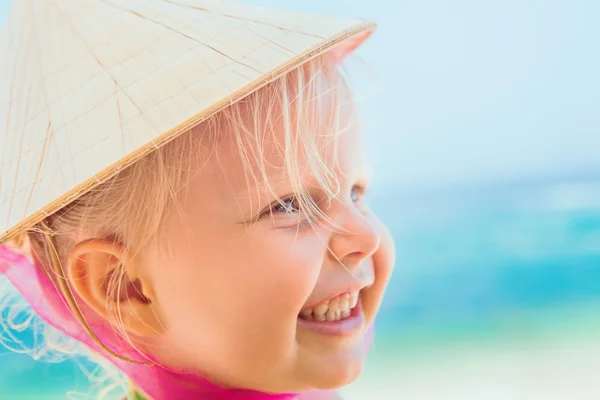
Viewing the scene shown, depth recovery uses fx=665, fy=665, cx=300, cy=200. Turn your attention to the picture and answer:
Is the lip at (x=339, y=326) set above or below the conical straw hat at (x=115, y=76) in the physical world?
below

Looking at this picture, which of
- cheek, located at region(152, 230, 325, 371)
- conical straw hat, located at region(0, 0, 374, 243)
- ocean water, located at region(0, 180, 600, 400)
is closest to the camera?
conical straw hat, located at region(0, 0, 374, 243)

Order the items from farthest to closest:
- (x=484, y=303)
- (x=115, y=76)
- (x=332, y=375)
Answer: (x=484, y=303) → (x=332, y=375) → (x=115, y=76)

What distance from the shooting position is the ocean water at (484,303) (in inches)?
57.0

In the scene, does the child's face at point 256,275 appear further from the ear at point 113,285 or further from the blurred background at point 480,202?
the blurred background at point 480,202

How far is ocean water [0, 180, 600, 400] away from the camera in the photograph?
1447mm

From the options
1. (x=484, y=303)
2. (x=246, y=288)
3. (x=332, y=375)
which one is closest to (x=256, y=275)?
(x=246, y=288)

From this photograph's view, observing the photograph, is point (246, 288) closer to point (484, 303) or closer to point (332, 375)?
point (332, 375)

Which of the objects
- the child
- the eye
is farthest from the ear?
the eye

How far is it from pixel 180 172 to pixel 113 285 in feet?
0.41

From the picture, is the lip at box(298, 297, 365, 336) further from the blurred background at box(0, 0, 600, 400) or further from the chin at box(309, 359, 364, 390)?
the blurred background at box(0, 0, 600, 400)

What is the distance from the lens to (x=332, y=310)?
0.61 meters

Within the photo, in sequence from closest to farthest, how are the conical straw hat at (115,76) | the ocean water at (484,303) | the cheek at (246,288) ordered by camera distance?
the conical straw hat at (115,76) → the cheek at (246,288) → the ocean water at (484,303)

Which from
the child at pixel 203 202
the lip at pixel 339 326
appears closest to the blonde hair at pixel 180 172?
the child at pixel 203 202

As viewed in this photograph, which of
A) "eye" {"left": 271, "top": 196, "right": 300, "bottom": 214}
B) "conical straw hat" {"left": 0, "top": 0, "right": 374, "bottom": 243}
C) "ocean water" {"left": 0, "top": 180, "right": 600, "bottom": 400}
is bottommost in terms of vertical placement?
"ocean water" {"left": 0, "top": 180, "right": 600, "bottom": 400}
